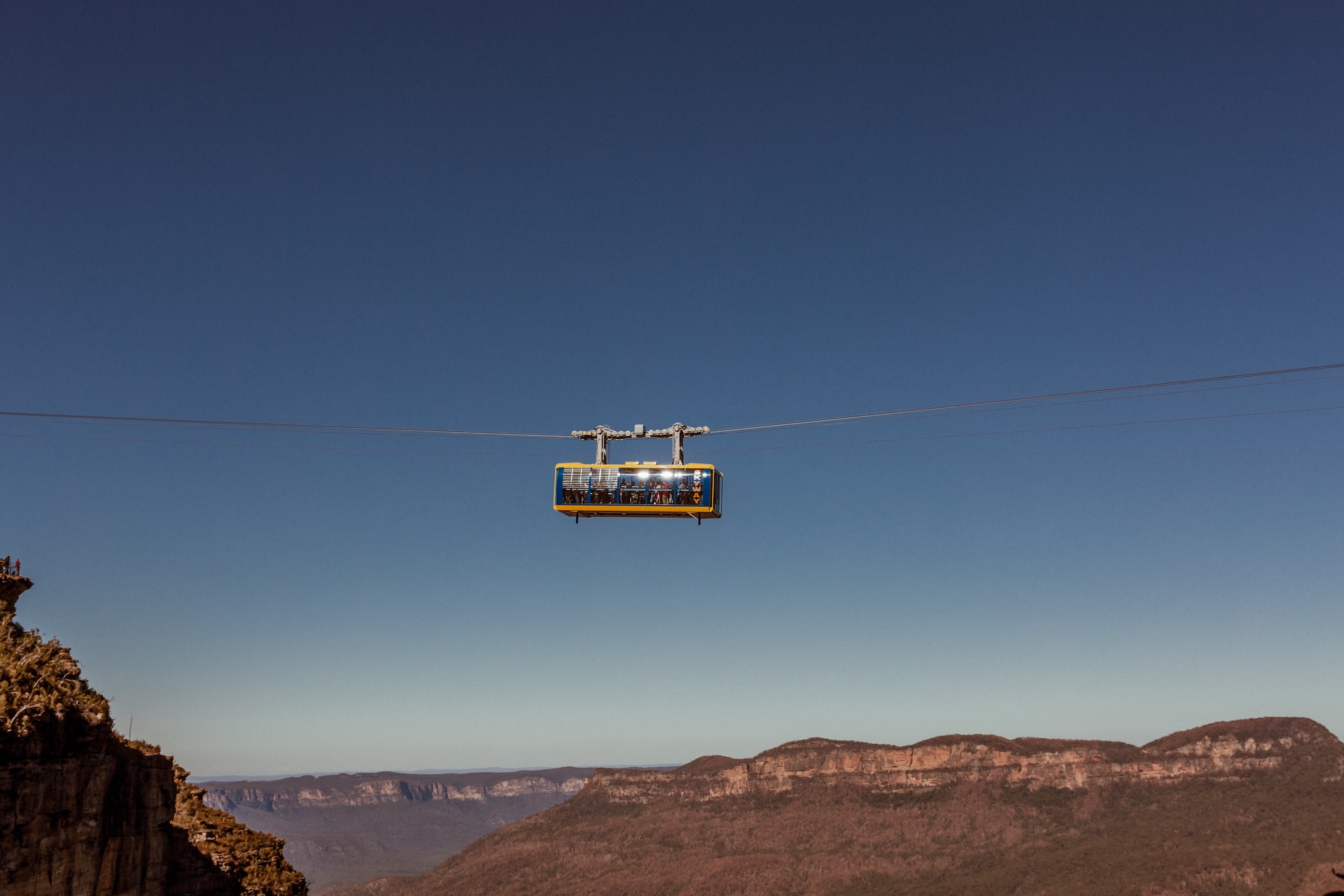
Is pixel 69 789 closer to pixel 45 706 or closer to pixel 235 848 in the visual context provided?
pixel 45 706

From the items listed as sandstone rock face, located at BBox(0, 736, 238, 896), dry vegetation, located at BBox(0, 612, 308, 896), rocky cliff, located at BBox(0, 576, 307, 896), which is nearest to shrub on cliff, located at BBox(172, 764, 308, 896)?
rocky cliff, located at BBox(0, 576, 307, 896)

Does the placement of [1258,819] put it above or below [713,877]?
above

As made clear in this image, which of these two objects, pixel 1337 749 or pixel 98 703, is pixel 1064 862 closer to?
pixel 1337 749

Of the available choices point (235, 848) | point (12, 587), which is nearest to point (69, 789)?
point (12, 587)

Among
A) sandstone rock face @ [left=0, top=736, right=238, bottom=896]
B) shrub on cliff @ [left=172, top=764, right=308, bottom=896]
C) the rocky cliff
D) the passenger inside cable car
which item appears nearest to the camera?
sandstone rock face @ [left=0, top=736, right=238, bottom=896]

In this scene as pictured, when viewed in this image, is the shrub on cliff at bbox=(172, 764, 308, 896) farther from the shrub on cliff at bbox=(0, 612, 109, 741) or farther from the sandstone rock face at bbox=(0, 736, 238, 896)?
the shrub on cliff at bbox=(0, 612, 109, 741)

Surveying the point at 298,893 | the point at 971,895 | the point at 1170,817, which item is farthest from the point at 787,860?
the point at 298,893

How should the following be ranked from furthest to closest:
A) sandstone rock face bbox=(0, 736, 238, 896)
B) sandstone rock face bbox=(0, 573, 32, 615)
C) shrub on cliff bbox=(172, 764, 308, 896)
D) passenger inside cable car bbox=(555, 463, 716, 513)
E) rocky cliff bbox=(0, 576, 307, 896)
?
shrub on cliff bbox=(172, 764, 308, 896) → sandstone rock face bbox=(0, 573, 32, 615) → passenger inside cable car bbox=(555, 463, 716, 513) → rocky cliff bbox=(0, 576, 307, 896) → sandstone rock face bbox=(0, 736, 238, 896)
